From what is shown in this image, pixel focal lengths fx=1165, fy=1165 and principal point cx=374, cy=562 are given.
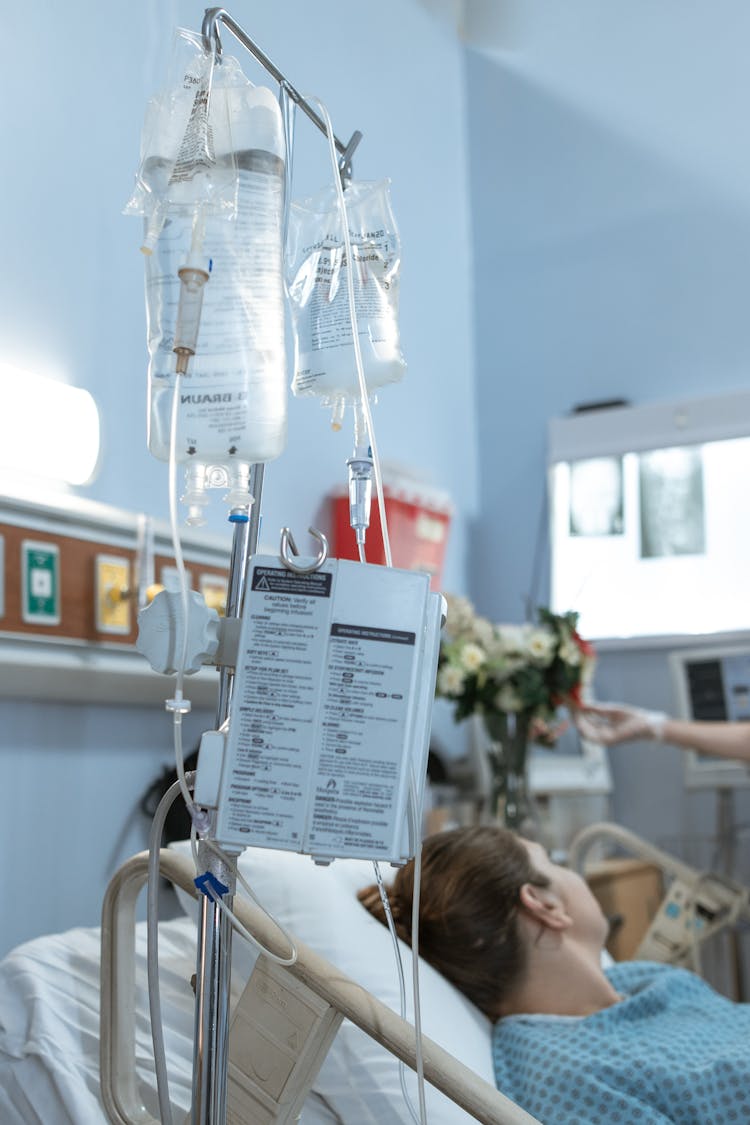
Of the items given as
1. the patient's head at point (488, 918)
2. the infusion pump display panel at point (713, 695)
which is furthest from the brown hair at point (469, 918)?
the infusion pump display panel at point (713, 695)

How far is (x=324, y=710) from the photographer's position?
0.84 metres

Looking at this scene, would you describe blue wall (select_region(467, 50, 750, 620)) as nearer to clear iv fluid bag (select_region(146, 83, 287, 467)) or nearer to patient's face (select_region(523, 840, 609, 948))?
patient's face (select_region(523, 840, 609, 948))

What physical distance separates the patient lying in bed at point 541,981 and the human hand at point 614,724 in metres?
→ 1.01

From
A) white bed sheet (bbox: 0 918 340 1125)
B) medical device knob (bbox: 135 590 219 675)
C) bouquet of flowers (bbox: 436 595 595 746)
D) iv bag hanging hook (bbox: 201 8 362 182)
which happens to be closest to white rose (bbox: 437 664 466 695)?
bouquet of flowers (bbox: 436 595 595 746)

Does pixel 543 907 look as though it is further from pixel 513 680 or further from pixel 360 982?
pixel 513 680

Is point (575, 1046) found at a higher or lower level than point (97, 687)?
lower

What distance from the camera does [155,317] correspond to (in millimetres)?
911

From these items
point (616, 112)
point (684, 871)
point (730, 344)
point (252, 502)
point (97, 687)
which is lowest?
point (684, 871)

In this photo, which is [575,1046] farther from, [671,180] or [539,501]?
[671,180]

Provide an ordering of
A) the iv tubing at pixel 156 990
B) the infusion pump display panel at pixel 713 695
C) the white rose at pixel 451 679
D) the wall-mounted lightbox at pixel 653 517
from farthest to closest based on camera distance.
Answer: the wall-mounted lightbox at pixel 653 517 → the infusion pump display panel at pixel 713 695 → the white rose at pixel 451 679 → the iv tubing at pixel 156 990

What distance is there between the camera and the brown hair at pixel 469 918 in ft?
5.61

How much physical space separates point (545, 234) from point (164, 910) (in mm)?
2456

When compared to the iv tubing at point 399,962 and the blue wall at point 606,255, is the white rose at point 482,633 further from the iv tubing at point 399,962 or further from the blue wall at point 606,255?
the iv tubing at point 399,962

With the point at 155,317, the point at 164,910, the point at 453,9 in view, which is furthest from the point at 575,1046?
the point at 453,9
